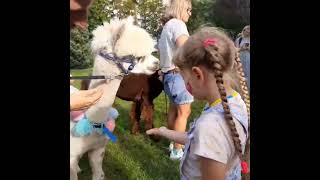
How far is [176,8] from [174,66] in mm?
253

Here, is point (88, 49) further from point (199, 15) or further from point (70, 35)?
point (199, 15)

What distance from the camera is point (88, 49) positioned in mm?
2084

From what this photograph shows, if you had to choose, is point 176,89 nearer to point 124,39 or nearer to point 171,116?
point 171,116

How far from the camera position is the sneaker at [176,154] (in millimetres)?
2182

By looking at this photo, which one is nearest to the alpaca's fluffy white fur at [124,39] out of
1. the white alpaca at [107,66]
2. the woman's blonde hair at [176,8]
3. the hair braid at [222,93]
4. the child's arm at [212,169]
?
the white alpaca at [107,66]

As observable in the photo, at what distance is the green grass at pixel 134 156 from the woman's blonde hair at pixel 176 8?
0.35 m

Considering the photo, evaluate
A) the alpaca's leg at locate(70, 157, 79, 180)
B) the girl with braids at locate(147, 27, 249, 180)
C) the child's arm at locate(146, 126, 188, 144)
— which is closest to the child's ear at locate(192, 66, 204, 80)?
the girl with braids at locate(147, 27, 249, 180)

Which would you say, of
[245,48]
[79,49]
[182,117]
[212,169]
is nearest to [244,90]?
[245,48]

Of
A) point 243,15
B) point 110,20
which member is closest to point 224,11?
point 243,15

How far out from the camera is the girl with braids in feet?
5.63

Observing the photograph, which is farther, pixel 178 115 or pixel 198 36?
pixel 178 115

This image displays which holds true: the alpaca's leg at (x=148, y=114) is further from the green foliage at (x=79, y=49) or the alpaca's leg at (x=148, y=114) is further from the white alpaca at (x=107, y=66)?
the green foliage at (x=79, y=49)

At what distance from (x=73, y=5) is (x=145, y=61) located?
39cm
